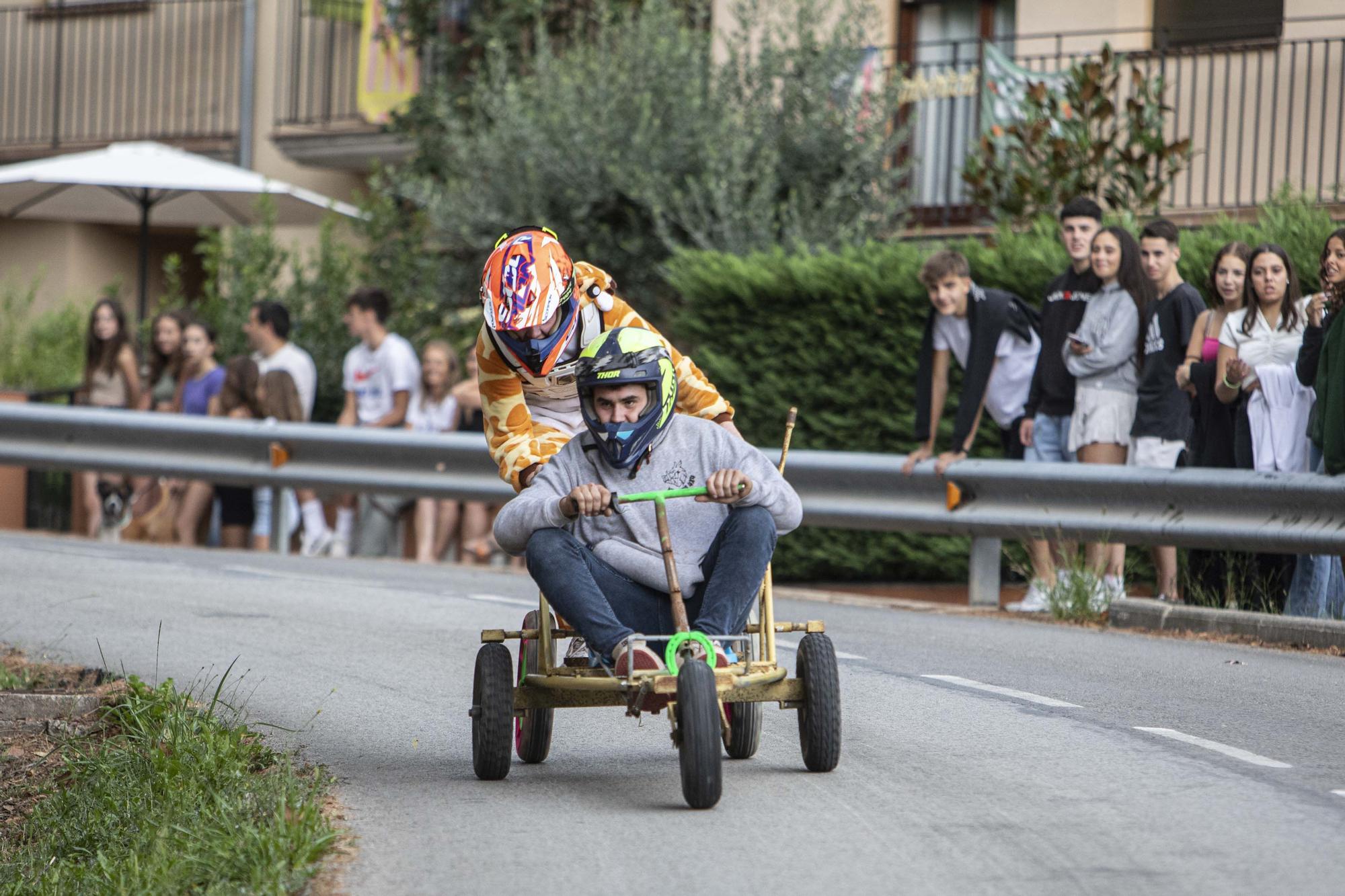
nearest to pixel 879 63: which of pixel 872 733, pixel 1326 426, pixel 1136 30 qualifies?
pixel 1136 30

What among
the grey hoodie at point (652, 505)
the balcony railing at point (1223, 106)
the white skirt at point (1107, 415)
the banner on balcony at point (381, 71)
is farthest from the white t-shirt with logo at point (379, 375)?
the grey hoodie at point (652, 505)

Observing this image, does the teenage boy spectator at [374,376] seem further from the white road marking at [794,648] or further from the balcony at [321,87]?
the balcony at [321,87]

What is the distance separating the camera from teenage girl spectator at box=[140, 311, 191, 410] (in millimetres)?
15898

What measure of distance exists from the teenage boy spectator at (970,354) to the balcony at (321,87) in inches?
493

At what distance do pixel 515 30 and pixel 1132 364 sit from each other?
1097 centimetres

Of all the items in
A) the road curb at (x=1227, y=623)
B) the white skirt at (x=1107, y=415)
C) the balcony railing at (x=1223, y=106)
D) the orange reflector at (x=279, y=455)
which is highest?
the balcony railing at (x=1223, y=106)

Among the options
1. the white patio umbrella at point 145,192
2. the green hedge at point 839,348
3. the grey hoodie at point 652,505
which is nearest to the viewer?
the grey hoodie at point 652,505

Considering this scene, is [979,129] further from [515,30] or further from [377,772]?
[377,772]

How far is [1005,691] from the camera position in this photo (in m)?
8.17

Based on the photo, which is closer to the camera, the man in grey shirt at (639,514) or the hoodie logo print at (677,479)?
the man in grey shirt at (639,514)

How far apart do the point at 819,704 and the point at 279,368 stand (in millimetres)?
10060

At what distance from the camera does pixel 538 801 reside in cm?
616

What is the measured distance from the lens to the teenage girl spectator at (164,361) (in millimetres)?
15898

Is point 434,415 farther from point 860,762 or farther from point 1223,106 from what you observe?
point 860,762
